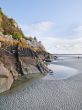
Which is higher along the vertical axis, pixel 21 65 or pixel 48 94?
pixel 21 65

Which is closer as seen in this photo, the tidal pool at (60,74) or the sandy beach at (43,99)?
the sandy beach at (43,99)

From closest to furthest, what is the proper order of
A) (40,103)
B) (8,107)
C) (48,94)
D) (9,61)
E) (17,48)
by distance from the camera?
(8,107) → (40,103) → (48,94) → (9,61) → (17,48)

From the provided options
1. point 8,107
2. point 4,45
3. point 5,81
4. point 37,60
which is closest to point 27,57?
point 37,60

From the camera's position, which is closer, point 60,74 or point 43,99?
point 43,99

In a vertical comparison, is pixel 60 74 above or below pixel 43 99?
above

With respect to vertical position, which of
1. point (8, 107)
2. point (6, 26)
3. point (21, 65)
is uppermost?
point (6, 26)

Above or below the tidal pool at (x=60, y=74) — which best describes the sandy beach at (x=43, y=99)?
below

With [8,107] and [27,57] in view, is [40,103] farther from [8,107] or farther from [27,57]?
[27,57]

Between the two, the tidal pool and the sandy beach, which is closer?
the sandy beach

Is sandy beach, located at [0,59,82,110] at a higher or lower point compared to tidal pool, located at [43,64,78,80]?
lower

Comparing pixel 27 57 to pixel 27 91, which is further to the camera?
pixel 27 57

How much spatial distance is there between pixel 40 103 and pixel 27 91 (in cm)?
956

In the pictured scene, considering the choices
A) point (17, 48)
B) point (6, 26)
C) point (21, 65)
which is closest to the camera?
point (21, 65)

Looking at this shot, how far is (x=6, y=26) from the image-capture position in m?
119
